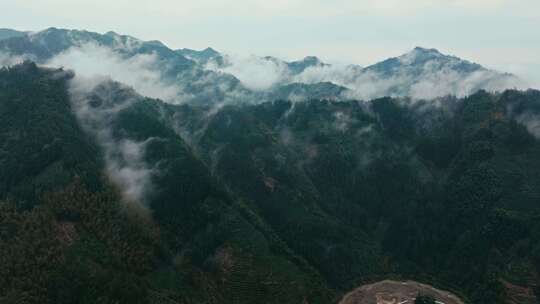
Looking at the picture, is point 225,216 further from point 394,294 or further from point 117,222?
point 394,294

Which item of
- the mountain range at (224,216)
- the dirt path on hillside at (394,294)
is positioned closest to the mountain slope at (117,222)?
the mountain range at (224,216)

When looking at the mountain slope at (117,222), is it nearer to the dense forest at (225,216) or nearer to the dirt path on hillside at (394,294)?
the dense forest at (225,216)

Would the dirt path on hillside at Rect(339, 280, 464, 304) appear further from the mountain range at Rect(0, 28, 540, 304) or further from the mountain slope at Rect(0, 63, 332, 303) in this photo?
the mountain slope at Rect(0, 63, 332, 303)

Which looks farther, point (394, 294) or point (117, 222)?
point (394, 294)

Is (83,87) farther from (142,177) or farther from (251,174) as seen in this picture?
(251,174)

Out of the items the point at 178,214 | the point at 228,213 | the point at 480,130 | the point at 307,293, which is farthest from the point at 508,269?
the point at 178,214

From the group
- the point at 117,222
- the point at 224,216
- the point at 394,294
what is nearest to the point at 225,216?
the point at 224,216
